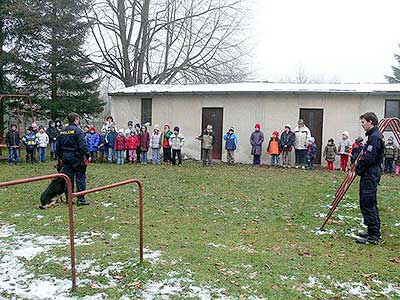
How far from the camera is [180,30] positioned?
2772 centimetres

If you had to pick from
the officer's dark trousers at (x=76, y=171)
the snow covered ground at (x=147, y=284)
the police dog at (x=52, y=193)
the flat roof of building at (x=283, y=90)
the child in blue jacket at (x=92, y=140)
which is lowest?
the snow covered ground at (x=147, y=284)

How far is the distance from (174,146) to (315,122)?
235 inches

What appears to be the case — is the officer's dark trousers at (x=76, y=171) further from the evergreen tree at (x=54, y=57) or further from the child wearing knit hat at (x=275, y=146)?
the evergreen tree at (x=54, y=57)

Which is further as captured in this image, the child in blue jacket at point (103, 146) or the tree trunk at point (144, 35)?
the tree trunk at point (144, 35)

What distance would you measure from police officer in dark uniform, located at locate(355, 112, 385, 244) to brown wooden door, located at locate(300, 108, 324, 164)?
1003 cm

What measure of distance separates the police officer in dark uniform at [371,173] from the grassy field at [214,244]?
32cm

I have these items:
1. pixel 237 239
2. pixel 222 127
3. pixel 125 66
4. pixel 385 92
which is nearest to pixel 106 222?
pixel 237 239

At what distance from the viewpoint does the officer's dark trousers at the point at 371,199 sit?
621 centimetres

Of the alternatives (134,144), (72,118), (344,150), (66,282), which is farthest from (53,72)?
(66,282)

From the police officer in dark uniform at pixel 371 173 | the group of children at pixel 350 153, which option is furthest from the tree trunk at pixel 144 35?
the police officer in dark uniform at pixel 371 173

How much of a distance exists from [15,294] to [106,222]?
2.95 metres

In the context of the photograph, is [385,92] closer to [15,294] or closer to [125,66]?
[15,294]

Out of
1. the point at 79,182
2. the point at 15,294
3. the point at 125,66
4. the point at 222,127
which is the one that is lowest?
the point at 15,294

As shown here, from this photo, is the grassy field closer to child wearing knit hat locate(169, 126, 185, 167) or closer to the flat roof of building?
child wearing knit hat locate(169, 126, 185, 167)
